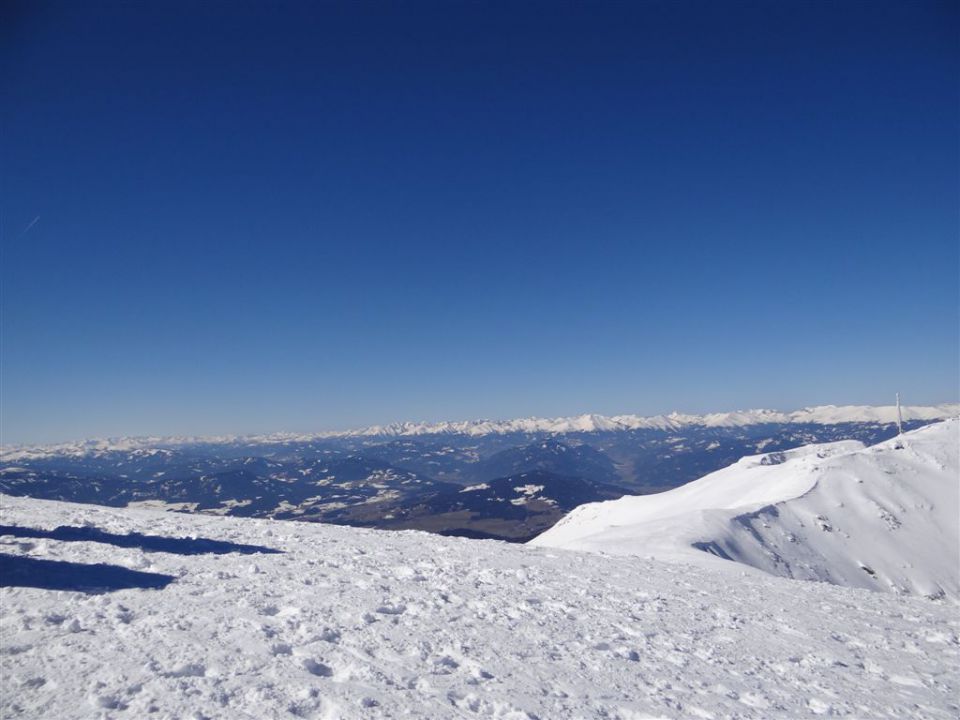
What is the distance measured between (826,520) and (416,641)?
206ft

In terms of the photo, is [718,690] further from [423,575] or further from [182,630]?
[182,630]

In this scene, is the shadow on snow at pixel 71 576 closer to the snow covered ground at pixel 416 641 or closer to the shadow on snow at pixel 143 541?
the snow covered ground at pixel 416 641

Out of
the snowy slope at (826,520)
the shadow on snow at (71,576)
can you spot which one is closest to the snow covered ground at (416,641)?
the shadow on snow at (71,576)

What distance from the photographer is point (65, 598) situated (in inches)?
367

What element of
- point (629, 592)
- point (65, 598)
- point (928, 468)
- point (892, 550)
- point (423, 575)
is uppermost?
point (65, 598)

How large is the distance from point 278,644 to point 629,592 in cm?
990

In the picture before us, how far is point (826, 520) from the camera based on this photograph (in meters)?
57.7

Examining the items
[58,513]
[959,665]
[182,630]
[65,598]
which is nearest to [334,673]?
[182,630]

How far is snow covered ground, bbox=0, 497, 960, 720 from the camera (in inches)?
276

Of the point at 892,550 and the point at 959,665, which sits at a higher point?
the point at 959,665

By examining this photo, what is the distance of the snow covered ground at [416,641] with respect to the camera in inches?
276

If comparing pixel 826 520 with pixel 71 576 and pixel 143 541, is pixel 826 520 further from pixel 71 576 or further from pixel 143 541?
pixel 71 576

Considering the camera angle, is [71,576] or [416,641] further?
[71,576]

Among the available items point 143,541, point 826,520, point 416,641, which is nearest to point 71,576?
point 143,541
